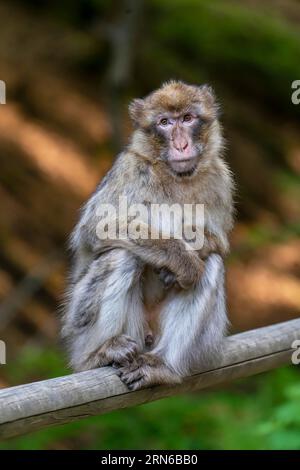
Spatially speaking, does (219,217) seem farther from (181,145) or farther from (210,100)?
(210,100)

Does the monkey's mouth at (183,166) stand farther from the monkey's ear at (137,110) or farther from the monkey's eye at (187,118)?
the monkey's ear at (137,110)

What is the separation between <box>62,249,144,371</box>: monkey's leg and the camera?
4.99 meters

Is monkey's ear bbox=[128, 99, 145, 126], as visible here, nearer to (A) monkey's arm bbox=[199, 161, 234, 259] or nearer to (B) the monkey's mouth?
(B) the monkey's mouth

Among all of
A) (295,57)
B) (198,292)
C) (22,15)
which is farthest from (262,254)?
(198,292)

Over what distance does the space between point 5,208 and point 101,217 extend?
561 centimetres

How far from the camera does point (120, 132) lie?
32.5ft

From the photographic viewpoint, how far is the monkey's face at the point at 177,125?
5.19 metres

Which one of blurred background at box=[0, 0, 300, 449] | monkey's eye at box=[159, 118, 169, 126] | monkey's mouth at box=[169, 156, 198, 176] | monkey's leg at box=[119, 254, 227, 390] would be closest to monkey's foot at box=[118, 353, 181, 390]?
monkey's leg at box=[119, 254, 227, 390]

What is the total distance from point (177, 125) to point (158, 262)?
76cm

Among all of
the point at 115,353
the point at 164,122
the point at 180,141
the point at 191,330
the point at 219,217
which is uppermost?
the point at 164,122

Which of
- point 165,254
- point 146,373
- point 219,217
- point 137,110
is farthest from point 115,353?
point 137,110

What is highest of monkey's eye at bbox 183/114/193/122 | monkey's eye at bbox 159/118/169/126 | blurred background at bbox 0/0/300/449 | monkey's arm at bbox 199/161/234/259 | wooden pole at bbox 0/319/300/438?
blurred background at bbox 0/0/300/449

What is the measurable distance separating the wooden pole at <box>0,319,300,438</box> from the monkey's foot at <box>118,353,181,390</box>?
0.04m

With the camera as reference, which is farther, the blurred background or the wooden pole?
the blurred background
